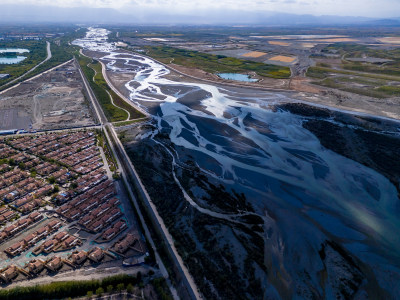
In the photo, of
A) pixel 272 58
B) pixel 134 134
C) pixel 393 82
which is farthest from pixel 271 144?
pixel 272 58

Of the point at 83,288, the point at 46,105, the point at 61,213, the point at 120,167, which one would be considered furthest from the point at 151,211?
the point at 46,105

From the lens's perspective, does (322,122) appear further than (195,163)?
Yes

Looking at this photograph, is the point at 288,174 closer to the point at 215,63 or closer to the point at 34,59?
the point at 215,63

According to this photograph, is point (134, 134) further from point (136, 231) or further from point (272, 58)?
point (272, 58)

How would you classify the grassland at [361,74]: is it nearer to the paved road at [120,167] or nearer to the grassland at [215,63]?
the grassland at [215,63]

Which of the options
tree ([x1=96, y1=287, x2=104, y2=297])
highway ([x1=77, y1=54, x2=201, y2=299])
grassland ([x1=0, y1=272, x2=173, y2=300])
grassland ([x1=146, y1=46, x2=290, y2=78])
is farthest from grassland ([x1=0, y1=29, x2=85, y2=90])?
tree ([x1=96, y1=287, x2=104, y2=297])

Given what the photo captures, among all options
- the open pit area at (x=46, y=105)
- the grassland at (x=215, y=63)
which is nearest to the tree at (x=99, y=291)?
the open pit area at (x=46, y=105)
